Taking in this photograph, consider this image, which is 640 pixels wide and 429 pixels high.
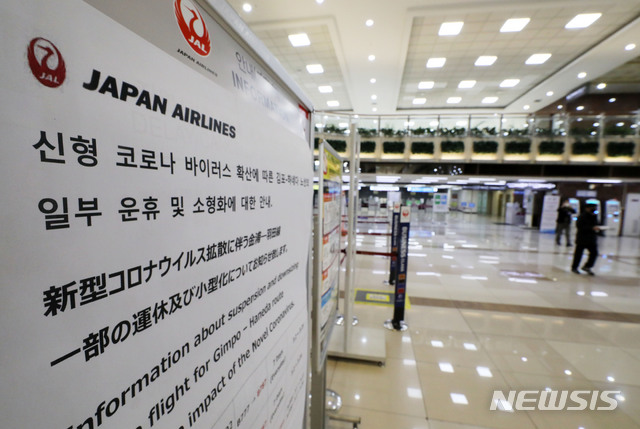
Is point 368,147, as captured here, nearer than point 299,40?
No

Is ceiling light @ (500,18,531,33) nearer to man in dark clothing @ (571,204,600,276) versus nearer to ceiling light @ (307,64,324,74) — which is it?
man in dark clothing @ (571,204,600,276)

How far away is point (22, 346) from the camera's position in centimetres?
29

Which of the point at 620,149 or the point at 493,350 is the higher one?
the point at 620,149

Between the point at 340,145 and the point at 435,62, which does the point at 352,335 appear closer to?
the point at 340,145

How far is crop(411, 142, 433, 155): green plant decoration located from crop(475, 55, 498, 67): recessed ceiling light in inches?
134

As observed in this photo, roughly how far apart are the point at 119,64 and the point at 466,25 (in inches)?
426

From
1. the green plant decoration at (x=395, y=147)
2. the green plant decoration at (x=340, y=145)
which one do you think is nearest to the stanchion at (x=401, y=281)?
the green plant decoration at (x=340, y=145)

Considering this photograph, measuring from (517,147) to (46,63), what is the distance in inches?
552

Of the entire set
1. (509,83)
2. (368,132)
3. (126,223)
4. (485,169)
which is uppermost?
(509,83)

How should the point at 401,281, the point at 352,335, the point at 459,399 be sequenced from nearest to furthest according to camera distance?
1. the point at 459,399
2. the point at 352,335
3. the point at 401,281

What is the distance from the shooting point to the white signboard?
0.29 m

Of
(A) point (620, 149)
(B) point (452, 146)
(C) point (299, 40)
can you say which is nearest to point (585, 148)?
(A) point (620, 149)

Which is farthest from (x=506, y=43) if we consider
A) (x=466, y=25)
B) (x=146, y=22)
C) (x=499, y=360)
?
(x=146, y=22)

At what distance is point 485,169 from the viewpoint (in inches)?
460
